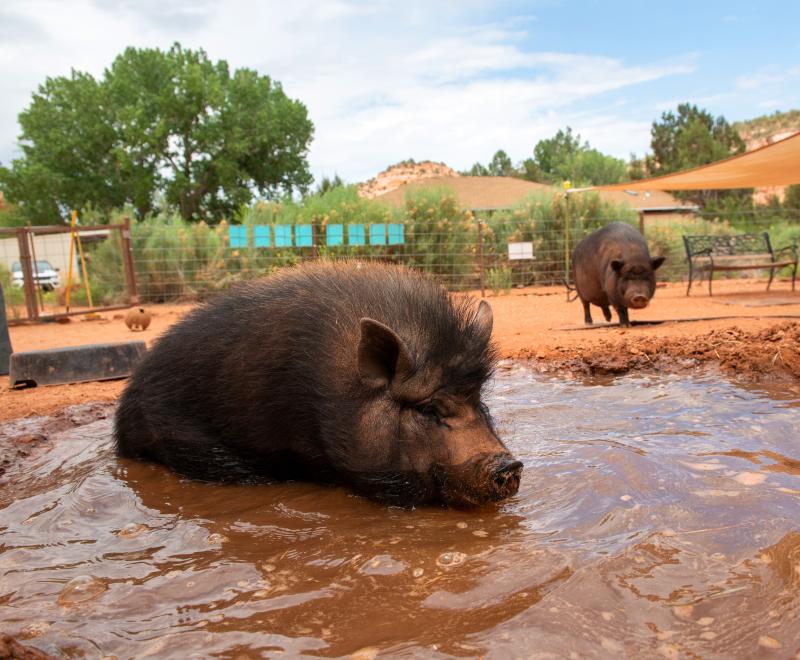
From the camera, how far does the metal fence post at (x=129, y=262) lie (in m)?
15.9

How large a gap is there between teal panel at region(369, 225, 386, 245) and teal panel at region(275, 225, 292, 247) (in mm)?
1925

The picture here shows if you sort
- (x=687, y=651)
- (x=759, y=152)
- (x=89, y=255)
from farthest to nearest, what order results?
1. (x=89, y=255)
2. (x=759, y=152)
3. (x=687, y=651)

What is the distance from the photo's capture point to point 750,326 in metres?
7.39

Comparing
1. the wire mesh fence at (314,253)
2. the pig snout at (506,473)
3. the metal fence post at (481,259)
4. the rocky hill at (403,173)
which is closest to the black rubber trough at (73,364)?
the pig snout at (506,473)

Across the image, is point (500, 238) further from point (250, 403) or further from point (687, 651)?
point (687, 651)

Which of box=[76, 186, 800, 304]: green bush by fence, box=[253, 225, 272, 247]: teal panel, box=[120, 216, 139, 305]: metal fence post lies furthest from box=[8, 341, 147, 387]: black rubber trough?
box=[253, 225, 272, 247]: teal panel

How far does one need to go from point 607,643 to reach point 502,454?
1.06 meters

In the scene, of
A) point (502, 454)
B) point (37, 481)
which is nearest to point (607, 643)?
point (502, 454)

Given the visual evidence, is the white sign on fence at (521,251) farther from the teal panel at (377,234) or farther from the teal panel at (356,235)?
the teal panel at (356,235)

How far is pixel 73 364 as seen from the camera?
6.47 meters

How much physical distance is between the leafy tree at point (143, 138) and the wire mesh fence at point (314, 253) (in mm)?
14382

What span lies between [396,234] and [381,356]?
552 inches

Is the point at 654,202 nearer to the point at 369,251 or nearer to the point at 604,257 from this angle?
the point at 369,251

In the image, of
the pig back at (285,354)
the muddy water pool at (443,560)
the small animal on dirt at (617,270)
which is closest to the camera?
the muddy water pool at (443,560)
